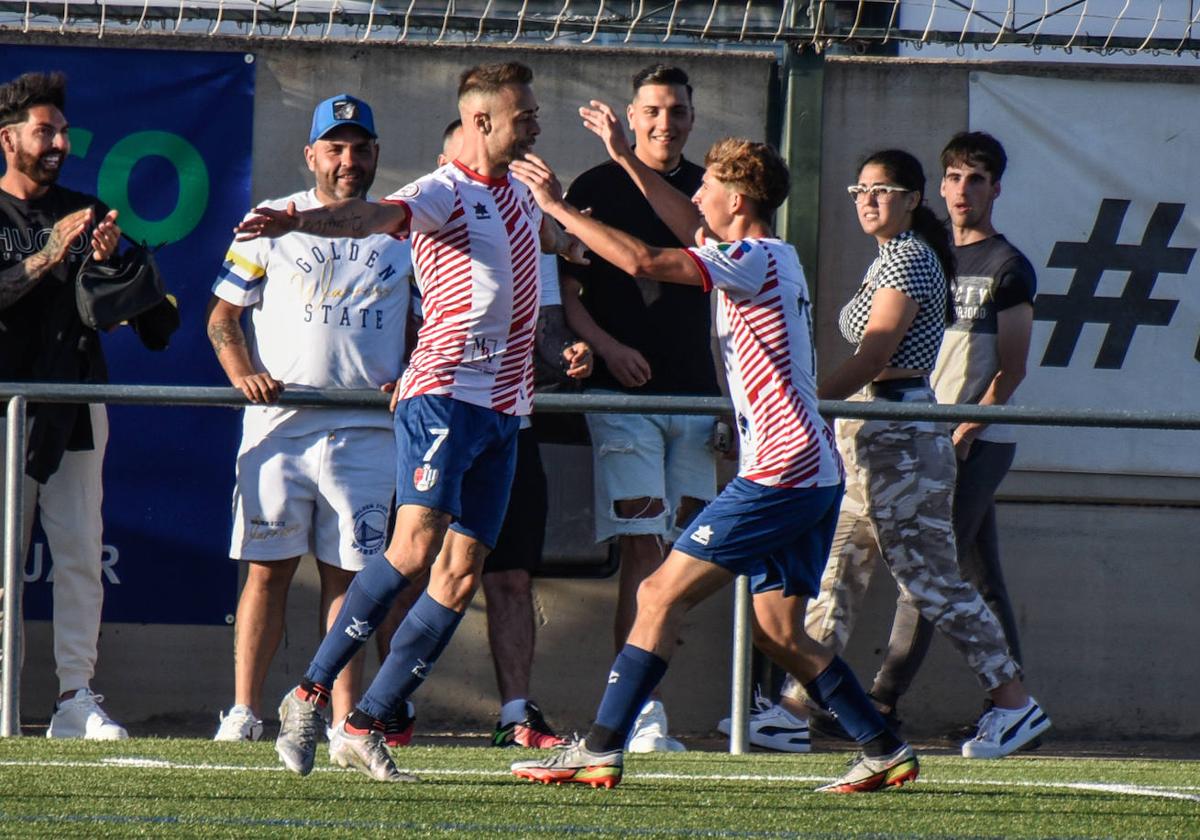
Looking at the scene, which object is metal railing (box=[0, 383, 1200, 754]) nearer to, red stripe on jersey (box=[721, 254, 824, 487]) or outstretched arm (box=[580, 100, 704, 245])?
outstretched arm (box=[580, 100, 704, 245])

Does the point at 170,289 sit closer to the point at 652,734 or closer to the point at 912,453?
the point at 652,734

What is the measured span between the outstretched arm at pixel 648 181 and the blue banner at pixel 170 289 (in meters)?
2.14

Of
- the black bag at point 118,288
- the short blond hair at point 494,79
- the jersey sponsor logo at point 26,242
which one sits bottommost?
the black bag at point 118,288

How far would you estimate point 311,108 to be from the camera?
829 centimetres

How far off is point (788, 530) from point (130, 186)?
390 cm

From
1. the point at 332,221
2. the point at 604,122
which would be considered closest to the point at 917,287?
the point at 604,122

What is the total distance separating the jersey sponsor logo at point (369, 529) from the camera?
7.02 metres

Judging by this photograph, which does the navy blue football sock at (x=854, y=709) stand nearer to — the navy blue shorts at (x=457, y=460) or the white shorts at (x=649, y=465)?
the navy blue shorts at (x=457, y=460)

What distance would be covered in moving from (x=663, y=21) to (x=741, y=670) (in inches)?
118

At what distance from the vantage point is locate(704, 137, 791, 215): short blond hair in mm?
5594

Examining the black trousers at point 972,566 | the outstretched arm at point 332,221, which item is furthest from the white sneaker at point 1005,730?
the outstretched arm at point 332,221

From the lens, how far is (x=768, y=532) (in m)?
5.41

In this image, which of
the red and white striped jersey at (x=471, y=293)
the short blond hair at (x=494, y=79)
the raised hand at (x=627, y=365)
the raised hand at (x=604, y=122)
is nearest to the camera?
the red and white striped jersey at (x=471, y=293)

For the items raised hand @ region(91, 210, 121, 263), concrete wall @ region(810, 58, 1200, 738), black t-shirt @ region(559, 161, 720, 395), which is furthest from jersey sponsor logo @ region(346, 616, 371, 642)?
concrete wall @ region(810, 58, 1200, 738)
